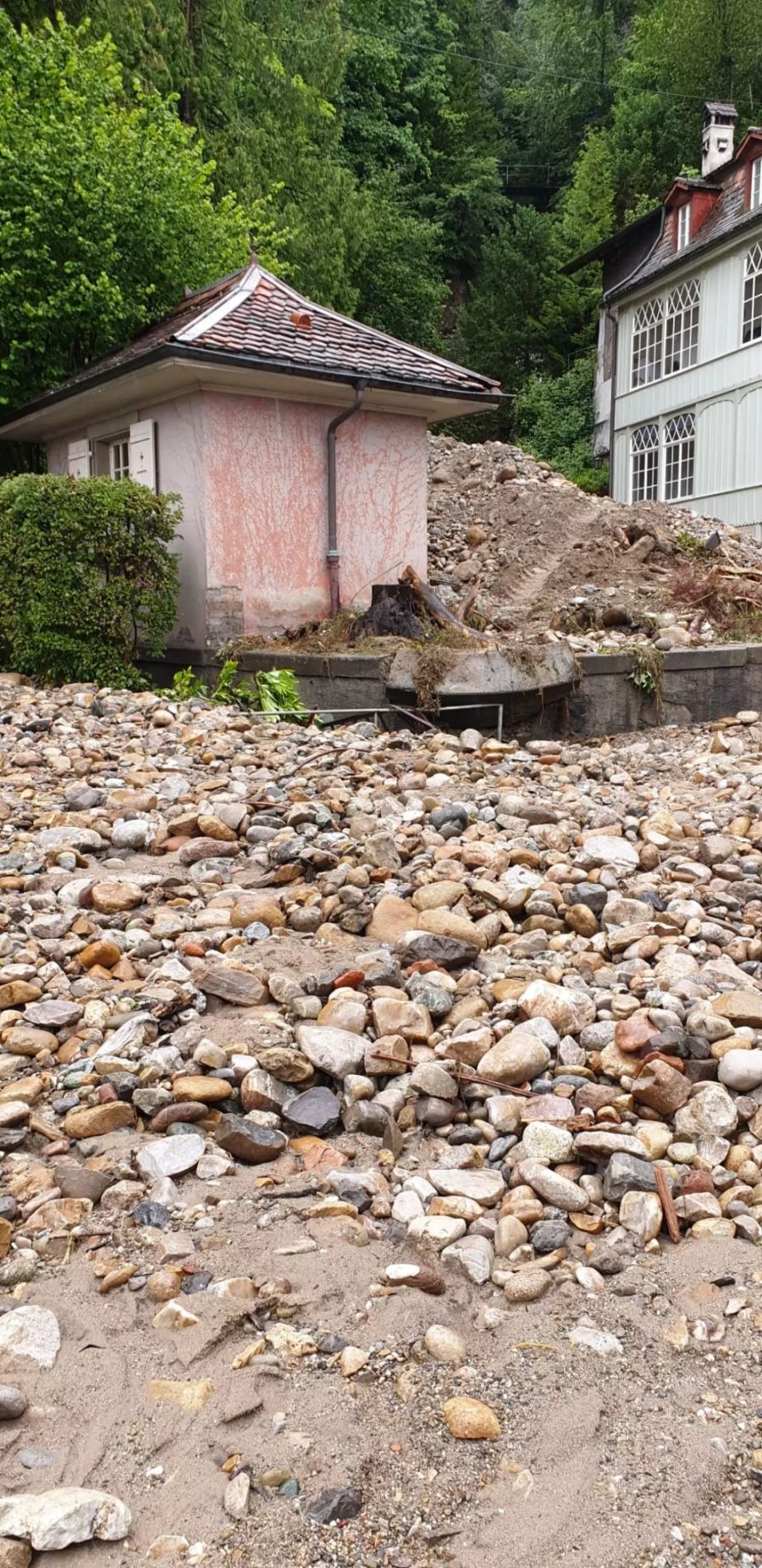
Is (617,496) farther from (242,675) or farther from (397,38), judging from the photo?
(242,675)

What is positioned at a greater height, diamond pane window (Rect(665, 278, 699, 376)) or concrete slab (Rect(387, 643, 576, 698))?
diamond pane window (Rect(665, 278, 699, 376))

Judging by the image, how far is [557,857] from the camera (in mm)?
5133

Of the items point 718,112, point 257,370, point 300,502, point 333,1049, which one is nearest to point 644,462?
point 718,112

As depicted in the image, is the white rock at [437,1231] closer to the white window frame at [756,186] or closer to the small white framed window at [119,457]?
the small white framed window at [119,457]

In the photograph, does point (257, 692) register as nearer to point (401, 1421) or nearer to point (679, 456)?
point (401, 1421)

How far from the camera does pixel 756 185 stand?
70.1 ft

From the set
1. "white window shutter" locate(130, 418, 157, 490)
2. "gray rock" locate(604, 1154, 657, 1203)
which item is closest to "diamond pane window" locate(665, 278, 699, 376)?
"white window shutter" locate(130, 418, 157, 490)

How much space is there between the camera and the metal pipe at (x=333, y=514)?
1104 centimetres

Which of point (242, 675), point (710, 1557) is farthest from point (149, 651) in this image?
point (710, 1557)

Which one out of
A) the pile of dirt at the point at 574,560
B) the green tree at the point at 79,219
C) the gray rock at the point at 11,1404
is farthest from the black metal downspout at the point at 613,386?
the gray rock at the point at 11,1404

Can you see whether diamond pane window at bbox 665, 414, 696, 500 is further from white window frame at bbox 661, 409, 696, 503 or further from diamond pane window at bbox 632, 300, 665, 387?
diamond pane window at bbox 632, 300, 665, 387

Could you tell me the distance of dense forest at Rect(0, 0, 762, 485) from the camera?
1433 cm

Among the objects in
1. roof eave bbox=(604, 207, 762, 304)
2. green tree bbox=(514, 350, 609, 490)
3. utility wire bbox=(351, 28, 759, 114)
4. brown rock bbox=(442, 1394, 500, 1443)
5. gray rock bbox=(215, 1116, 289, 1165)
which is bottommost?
brown rock bbox=(442, 1394, 500, 1443)

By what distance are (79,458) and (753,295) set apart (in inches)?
576
